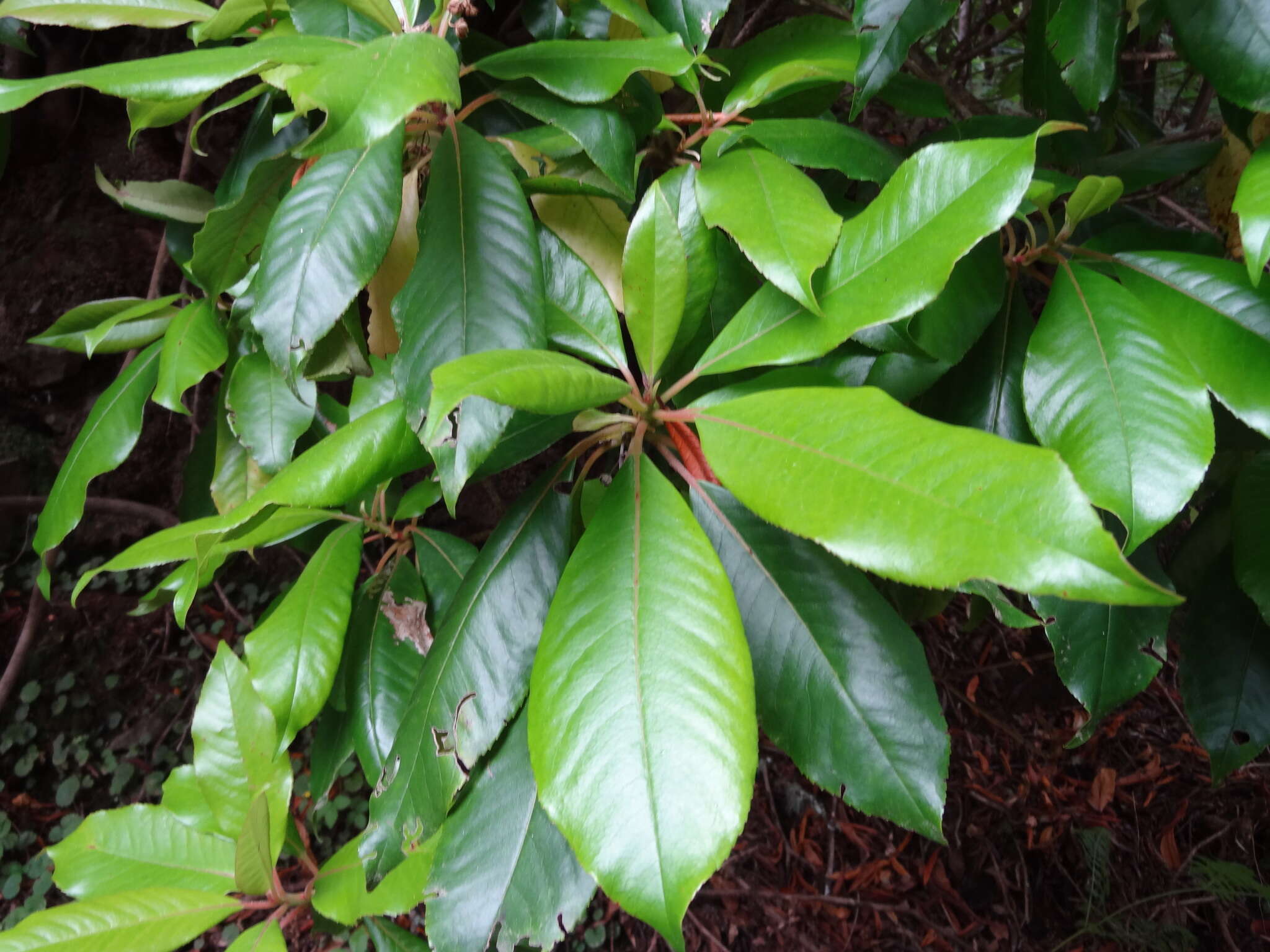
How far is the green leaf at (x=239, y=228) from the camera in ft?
2.21

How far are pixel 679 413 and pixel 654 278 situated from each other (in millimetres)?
112

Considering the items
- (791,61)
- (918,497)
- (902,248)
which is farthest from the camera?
(791,61)

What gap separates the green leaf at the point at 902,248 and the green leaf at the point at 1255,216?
0.60ft

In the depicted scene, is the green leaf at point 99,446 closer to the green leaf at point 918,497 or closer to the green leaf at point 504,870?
the green leaf at point 504,870

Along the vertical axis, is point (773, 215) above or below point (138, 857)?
above

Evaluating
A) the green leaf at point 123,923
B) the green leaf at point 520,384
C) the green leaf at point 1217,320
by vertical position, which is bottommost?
the green leaf at point 123,923

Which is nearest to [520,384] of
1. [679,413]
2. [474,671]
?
[679,413]

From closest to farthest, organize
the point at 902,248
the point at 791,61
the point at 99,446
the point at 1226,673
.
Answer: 1. the point at 902,248
2. the point at 791,61
3. the point at 1226,673
4. the point at 99,446

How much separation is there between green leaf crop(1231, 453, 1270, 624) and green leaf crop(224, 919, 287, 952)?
107 cm

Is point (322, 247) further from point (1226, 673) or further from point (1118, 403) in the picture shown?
point (1226, 673)

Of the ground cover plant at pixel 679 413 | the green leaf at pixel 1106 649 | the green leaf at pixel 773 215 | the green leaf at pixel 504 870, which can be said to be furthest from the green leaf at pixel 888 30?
the green leaf at pixel 504 870

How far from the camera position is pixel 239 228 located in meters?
0.69

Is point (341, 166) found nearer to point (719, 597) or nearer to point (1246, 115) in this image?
point (719, 597)

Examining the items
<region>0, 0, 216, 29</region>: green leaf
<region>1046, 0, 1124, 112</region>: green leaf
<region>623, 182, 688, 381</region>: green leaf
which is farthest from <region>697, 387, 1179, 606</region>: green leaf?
<region>0, 0, 216, 29</region>: green leaf
